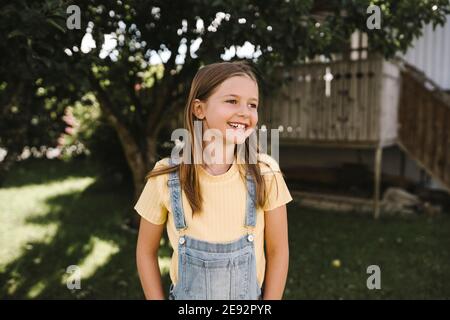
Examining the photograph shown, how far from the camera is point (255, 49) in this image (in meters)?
3.96

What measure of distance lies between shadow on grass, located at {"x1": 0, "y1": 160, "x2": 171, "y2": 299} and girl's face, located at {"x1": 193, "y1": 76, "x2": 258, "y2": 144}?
10.1ft

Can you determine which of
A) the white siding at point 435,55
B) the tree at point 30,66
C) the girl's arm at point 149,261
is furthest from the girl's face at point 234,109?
→ the white siding at point 435,55

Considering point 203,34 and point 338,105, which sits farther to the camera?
point 338,105

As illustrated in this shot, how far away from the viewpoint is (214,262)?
173 centimetres

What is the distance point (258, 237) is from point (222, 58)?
2.56m

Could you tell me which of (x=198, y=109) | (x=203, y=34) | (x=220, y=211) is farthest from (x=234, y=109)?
(x=203, y=34)

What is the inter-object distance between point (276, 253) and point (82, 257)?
13.6ft

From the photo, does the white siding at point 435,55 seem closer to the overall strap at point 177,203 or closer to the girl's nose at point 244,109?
the girl's nose at point 244,109

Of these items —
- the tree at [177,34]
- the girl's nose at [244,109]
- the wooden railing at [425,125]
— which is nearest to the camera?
the girl's nose at [244,109]

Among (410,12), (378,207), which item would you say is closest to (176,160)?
(410,12)

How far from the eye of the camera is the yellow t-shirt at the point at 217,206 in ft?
5.74

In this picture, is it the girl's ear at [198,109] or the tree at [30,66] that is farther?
the tree at [30,66]

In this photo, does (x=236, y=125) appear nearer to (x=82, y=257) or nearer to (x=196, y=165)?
(x=196, y=165)

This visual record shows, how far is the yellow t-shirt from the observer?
1.75 metres
